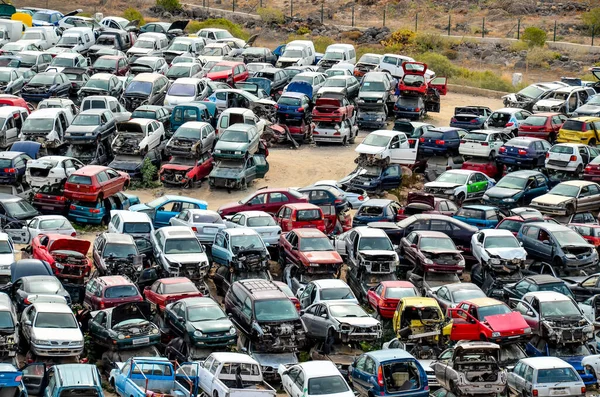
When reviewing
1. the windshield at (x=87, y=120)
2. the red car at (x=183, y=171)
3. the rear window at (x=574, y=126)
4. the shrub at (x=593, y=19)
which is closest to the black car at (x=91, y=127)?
the windshield at (x=87, y=120)

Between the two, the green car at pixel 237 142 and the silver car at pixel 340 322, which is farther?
the green car at pixel 237 142

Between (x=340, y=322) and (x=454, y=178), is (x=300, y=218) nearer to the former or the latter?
(x=454, y=178)

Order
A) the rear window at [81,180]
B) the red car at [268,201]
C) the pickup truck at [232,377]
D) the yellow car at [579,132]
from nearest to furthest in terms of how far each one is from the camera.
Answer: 1. the pickup truck at [232,377]
2. the red car at [268,201]
3. the rear window at [81,180]
4. the yellow car at [579,132]

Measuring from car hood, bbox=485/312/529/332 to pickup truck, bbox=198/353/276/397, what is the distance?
20.9ft

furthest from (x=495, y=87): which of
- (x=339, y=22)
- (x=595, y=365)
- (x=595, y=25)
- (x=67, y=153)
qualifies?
(x=595, y=365)

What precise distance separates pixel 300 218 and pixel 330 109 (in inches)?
513

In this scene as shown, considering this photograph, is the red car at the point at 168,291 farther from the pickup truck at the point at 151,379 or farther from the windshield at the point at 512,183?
the windshield at the point at 512,183

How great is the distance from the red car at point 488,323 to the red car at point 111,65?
2940 centimetres

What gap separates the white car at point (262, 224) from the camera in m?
35.5

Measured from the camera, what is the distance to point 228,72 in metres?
54.8

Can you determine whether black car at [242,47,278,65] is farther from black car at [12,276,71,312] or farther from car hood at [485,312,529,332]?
car hood at [485,312,529,332]

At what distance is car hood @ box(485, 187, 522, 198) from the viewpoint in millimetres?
40062

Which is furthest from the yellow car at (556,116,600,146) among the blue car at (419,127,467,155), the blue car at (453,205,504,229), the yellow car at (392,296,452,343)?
the yellow car at (392,296,452,343)

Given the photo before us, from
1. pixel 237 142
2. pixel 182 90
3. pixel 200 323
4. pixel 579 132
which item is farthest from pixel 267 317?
pixel 182 90
